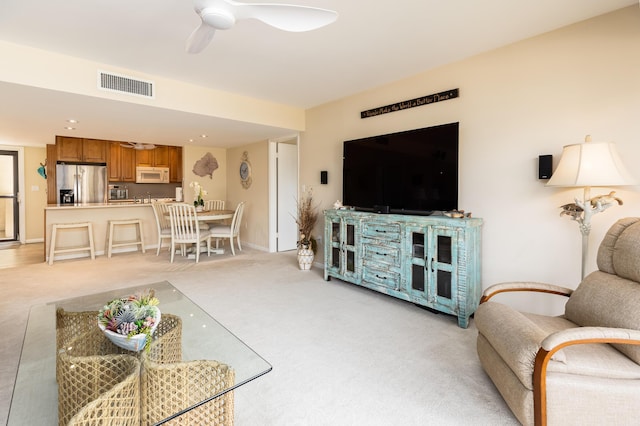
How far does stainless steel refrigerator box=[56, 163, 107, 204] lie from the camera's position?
611 cm

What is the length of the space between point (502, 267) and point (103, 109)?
470cm

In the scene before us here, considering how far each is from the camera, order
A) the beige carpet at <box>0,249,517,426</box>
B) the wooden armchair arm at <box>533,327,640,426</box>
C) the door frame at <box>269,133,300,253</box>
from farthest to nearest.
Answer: the door frame at <box>269,133,300,253</box>
the beige carpet at <box>0,249,517,426</box>
the wooden armchair arm at <box>533,327,640,426</box>

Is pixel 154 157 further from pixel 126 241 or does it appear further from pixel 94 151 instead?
pixel 126 241

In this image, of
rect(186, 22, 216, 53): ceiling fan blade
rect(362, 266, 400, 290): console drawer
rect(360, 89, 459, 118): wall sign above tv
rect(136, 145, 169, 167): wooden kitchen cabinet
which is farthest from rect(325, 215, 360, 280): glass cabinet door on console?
rect(136, 145, 169, 167): wooden kitchen cabinet

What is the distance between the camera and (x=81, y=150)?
20.1 feet

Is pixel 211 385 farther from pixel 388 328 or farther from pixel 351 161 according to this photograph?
pixel 351 161

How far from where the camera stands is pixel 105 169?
6449 mm

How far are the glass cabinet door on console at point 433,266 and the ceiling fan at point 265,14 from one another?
1.98 meters

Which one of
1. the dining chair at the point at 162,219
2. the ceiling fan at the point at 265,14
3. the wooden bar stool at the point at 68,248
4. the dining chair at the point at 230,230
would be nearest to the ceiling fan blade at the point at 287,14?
the ceiling fan at the point at 265,14

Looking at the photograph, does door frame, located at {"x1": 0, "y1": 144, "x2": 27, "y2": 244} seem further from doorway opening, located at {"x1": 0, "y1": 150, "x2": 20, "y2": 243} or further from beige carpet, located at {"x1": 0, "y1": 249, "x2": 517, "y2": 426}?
beige carpet, located at {"x1": 0, "y1": 249, "x2": 517, "y2": 426}

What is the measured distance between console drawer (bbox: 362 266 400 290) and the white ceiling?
2.19 m

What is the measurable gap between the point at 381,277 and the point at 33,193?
8175mm

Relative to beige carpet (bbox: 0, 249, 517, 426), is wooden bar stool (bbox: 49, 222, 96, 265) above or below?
above

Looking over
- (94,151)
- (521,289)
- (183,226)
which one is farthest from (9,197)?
(521,289)
